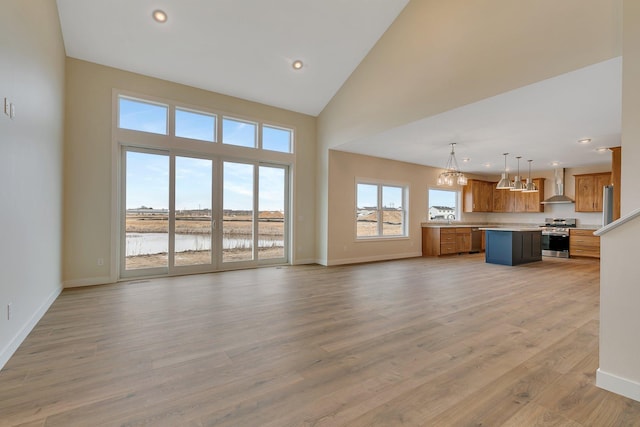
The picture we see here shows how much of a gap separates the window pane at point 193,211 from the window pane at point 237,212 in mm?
322

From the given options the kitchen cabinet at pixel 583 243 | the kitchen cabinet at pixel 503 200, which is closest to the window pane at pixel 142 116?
the kitchen cabinet at pixel 503 200

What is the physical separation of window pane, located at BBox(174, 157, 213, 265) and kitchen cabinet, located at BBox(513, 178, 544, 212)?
9512 millimetres

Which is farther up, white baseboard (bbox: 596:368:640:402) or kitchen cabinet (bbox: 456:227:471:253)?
kitchen cabinet (bbox: 456:227:471:253)

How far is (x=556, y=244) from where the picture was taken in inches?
328

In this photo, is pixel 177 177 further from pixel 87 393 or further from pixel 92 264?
pixel 87 393

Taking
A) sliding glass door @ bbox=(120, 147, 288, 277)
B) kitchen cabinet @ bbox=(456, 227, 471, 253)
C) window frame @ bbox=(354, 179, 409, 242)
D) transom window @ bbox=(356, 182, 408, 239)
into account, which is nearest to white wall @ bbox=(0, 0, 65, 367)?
sliding glass door @ bbox=(120, 147, 288, 277)

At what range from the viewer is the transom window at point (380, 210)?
734 centimetres

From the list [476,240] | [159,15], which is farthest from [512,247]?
[159,15]

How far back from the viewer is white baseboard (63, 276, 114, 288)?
14.7ft

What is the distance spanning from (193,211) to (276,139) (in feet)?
7.71

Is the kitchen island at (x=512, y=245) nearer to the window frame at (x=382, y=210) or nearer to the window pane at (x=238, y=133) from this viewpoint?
the window frame at (x=382, y=210)

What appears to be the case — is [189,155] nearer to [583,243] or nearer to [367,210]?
[367,210]

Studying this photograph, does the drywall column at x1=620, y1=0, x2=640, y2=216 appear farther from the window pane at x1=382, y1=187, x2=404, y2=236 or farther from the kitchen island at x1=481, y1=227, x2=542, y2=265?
the window pane at x1=382, y1=187, x2=404, y2=236

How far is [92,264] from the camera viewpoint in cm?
466
